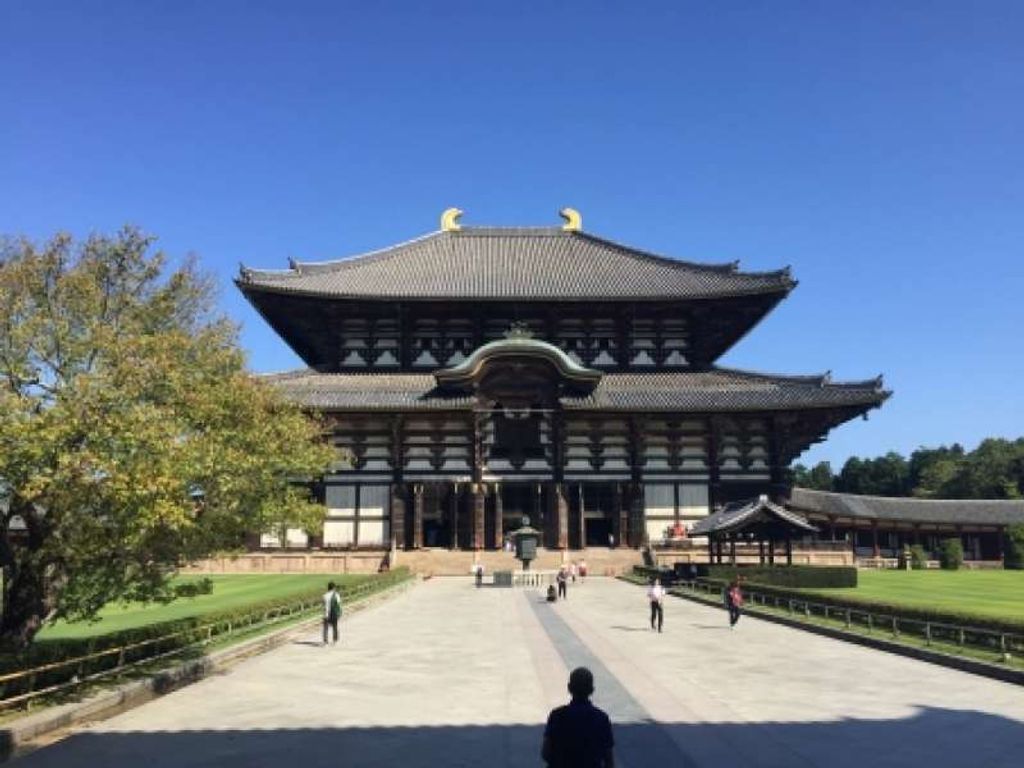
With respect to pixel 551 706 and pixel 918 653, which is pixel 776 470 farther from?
pixel 551 706

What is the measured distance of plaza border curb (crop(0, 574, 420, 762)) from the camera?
35.8 ft

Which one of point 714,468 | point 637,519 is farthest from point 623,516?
point 714,468

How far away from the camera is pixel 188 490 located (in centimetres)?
1460

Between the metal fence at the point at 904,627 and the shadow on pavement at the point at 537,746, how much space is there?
6.18m

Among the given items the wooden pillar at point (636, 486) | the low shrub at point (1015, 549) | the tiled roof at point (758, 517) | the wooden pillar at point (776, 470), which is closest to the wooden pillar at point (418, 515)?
the wooden pillar at point (636, 486)

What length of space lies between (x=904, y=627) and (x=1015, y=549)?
153 ft

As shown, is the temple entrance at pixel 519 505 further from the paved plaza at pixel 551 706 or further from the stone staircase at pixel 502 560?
the paved plaza at pixel 551 706

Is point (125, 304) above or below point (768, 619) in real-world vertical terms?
above

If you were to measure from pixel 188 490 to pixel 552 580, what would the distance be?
97.1 feet

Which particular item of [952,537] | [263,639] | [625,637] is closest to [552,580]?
[625,637]

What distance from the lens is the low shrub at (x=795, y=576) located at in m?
33.8

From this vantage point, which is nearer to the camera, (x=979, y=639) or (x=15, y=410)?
(x=15, y=410)

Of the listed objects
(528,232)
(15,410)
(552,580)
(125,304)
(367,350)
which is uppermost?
(528,232)

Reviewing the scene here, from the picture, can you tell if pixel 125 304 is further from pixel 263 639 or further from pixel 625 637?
pixel 625 637
